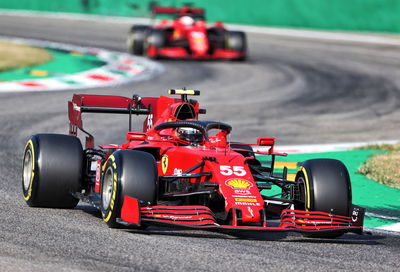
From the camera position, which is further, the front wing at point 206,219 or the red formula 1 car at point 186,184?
the red formula 1 car at point 186,184

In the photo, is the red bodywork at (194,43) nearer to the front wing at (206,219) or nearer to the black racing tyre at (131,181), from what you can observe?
the black racing tyre at (131,181)

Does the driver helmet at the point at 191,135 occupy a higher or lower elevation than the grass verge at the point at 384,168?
higher

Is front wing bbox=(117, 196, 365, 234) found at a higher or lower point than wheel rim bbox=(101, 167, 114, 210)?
lower

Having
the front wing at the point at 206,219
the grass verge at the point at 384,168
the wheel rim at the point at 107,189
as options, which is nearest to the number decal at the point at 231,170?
the front wing at the point at 206,219

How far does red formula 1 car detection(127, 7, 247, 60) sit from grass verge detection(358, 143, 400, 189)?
489 inches

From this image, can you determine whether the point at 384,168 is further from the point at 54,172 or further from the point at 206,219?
the point at 54,172

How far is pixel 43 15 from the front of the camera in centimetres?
3941

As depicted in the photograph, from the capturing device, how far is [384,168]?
12.7 meters

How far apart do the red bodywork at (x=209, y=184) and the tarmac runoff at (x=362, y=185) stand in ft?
4.10

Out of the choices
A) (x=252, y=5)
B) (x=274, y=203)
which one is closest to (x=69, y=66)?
(x=252, y=5)

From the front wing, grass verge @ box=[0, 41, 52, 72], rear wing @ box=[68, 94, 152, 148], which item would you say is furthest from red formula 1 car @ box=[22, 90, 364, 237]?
grass verge @ box=[0, 41, 52, 72]

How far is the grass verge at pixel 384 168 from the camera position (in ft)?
39.8

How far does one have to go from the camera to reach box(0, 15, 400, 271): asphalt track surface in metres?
7.47

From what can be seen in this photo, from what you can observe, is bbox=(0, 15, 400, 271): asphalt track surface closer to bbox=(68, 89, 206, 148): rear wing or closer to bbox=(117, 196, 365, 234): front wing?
bbox=(117, 196, 365, 234): front wing
